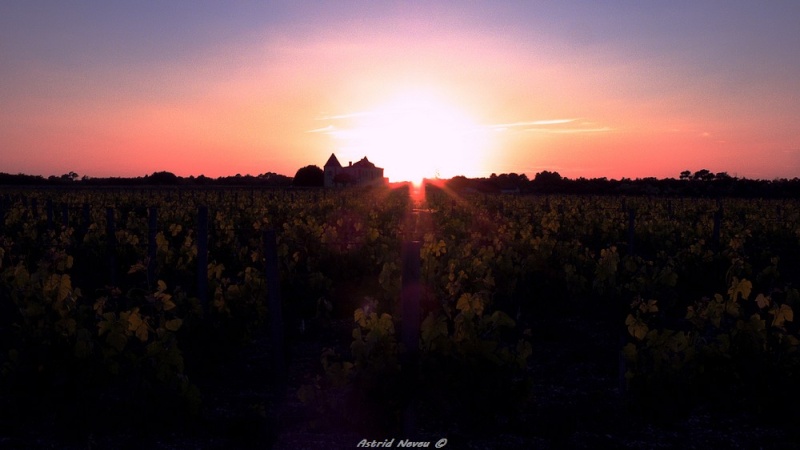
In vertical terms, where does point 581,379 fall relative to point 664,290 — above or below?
below

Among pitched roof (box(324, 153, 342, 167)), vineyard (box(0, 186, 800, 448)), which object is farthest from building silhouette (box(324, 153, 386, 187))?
vineyard (box(0, 186, 800, 448))

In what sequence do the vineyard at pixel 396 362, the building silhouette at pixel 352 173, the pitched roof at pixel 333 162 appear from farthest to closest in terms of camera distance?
1. the pitched roof at pixel 333 162
2. the building silhouette at pixel 352 173
3. the vineyard at pixel 396 362

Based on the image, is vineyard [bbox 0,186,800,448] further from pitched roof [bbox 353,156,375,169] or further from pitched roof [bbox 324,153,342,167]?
pitched roof [bbox 353,156,375,169]

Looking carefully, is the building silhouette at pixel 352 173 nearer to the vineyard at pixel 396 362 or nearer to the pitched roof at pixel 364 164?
the pitched roof at pixel 364 164

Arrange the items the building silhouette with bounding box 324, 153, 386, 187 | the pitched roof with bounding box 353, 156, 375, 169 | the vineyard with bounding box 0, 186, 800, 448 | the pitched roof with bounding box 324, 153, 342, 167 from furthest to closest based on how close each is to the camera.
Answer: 1. the pitched roof with bounding box 353, 156, 375, 169
2. the pitched roof with bounding box 324, 153, 342, 167
3. the building silhouette with bounding box 324, 153, 386, 187
4. the vineyard with bounding box 0, 186, 800, 448

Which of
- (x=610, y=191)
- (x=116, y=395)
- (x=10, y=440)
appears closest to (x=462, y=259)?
(x=116, y=395)

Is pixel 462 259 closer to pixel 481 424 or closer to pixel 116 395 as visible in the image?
pixel 481 424

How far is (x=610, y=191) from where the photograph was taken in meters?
59.0

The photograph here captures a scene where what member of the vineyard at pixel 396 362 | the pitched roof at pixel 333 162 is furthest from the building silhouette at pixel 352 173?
the vineyard at pixel 396 362

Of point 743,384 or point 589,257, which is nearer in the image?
point 743,384

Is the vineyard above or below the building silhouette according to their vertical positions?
below

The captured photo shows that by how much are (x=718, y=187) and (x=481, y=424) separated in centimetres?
5774

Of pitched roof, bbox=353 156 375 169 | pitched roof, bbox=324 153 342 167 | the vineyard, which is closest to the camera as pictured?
the vineyard

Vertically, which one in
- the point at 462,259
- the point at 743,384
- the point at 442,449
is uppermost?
the point at 462,259
